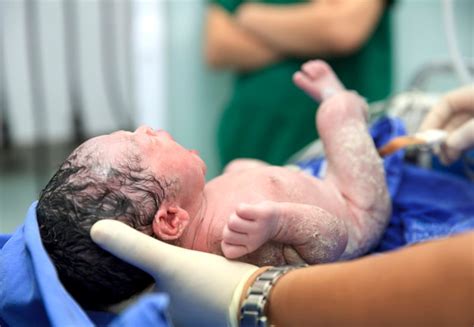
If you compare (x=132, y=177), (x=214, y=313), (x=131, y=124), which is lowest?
(x=131, y=124)

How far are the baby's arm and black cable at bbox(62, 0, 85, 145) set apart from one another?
1.57m

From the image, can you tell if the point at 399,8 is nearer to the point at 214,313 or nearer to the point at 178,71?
the point at 178,71

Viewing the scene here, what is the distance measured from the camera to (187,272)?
0.71 metres

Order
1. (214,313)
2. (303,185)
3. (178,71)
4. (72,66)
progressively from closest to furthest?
(214,313) → (303,185) → (72,66) → (178,71)

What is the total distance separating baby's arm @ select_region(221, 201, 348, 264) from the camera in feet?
2.40

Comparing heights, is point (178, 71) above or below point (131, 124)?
above

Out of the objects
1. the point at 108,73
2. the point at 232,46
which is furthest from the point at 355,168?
the point at 108,73

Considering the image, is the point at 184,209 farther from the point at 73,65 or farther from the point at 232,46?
the point at 73,65

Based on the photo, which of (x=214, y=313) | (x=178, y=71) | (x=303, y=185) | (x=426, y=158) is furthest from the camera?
(x=178, y=71)

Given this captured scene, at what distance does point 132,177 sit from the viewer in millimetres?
774

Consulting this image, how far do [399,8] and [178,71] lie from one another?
899 millimetres

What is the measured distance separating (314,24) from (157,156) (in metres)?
1.15

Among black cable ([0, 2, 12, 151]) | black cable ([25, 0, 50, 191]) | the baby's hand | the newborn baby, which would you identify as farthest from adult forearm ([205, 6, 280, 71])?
the baby's hand

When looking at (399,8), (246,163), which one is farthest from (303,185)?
(399,8)
